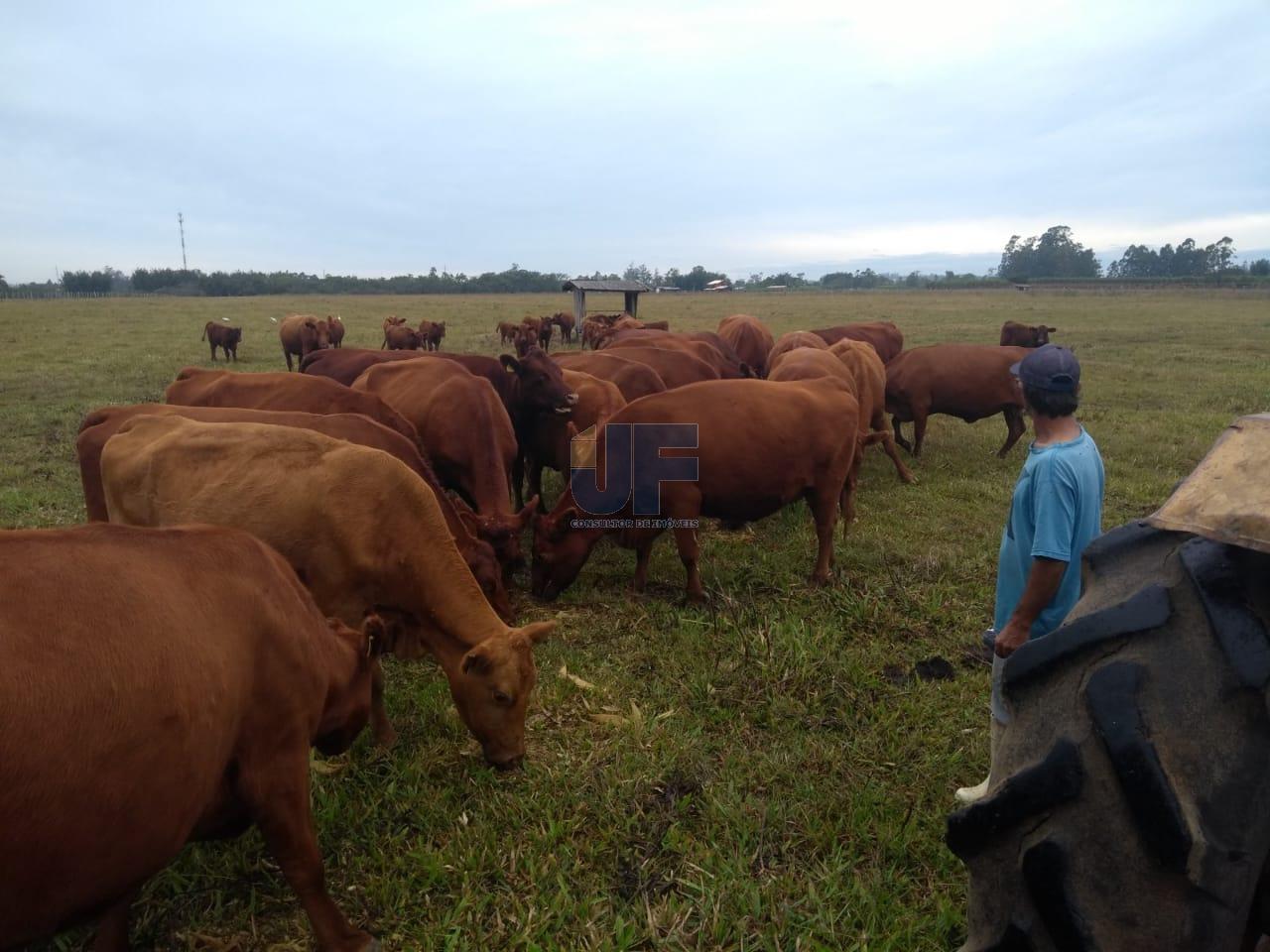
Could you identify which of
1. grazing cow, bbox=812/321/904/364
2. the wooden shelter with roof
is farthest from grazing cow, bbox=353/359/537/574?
the wooden shelter with roof

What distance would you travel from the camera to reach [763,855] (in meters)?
3.33

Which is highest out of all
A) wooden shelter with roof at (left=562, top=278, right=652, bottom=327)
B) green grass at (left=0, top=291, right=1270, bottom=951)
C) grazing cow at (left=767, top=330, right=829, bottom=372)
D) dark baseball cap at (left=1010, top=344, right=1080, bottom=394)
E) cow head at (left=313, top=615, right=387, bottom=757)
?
wooden shelter with roof at (left=562, top=278, right=652, bottom=327)

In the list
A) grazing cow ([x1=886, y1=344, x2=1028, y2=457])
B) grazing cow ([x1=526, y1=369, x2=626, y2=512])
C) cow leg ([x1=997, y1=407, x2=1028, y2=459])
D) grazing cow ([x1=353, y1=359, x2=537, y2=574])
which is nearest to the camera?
grazing cow ([x1=353, y1=359, x2=537, y2=574])

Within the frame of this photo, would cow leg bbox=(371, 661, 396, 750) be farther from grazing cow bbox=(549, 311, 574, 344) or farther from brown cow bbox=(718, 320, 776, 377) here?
grazing cow bbox=(549, 311, 574, 344)

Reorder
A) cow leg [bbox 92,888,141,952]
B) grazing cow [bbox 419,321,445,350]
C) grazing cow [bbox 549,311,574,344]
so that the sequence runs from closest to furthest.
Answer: cow leg [bbox 92,888,141,952] → grazing cow [bbox 419,321,445,350] → grazing cow [bbox 549,311,574,344]

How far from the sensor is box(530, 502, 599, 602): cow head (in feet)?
19.2

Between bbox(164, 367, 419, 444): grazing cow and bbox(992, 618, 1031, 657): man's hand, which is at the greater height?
bbox(164, 367, 419, 444): grazing cow

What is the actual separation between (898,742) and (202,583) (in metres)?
3.26

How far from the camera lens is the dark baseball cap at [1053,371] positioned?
2.85 meters

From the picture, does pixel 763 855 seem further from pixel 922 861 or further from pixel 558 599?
pixel 558 599

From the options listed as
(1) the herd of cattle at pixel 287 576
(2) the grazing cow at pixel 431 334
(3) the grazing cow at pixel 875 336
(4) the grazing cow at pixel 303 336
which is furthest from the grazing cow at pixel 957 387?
(2) the grazing cow at pixel 431 334

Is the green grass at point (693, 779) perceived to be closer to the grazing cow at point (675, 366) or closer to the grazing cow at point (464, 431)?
the grazing cow at point (464, 431)

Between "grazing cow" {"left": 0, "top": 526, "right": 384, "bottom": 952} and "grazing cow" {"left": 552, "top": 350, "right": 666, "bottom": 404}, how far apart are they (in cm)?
727

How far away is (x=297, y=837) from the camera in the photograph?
2736mm
